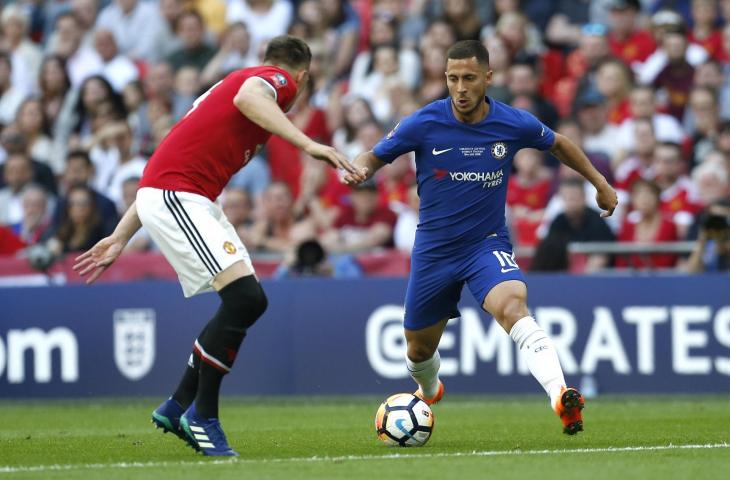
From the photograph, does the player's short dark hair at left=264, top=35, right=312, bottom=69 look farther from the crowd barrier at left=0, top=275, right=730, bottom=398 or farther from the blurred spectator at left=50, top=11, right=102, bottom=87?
the blurred spectator at left=50, top=11, right=102, bottom=87

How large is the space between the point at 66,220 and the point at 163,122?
8.65 feet

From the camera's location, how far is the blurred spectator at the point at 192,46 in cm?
2031

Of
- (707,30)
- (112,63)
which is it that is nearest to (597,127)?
(707,30)

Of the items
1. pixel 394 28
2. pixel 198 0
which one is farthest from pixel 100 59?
pixel 394 28

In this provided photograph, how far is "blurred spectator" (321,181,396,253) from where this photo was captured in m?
16.3

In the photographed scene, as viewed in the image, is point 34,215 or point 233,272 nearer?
point 233,272

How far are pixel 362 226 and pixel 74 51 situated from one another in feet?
22.0

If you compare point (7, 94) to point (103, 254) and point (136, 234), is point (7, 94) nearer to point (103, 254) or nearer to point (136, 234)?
point (136, 234)

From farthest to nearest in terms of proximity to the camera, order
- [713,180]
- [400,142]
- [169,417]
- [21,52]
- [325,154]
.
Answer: [21,52] → [713,180] → [400,142] → [169,417] → [325,154]

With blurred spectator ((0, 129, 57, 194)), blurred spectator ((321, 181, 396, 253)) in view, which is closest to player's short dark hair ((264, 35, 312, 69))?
blurred spectator ((321, 181, 396, 253))

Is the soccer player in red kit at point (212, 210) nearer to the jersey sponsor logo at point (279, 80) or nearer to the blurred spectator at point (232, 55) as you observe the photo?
the jersey sponsor logo at point (279, 80)

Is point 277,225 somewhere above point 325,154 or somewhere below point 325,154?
below

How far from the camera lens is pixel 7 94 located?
20938mm

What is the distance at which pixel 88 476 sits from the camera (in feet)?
25.6
